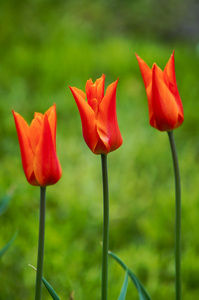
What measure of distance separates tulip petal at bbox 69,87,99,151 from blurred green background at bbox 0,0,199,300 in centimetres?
74

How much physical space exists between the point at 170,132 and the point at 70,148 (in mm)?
1954

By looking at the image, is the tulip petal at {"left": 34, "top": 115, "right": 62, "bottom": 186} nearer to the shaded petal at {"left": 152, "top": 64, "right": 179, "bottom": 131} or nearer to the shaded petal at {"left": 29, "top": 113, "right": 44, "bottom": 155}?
the shaded petal at {"left": 29, "top": 113, "right": 44, "bottom": 155}

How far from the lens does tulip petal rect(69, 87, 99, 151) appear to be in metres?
0.78

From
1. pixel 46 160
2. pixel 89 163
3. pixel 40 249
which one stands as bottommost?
pixel 40 249

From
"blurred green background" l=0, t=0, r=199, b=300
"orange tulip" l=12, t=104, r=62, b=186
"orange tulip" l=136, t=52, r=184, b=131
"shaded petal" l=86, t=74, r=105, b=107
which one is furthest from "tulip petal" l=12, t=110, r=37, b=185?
"blurred green background" l=0, t=0, r=199, b=300

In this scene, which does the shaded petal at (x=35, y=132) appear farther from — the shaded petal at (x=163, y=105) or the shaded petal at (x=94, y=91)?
the shaded petal at (x=163, y=105)

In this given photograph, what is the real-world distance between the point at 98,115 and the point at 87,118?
2cm

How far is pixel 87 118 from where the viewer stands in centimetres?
79

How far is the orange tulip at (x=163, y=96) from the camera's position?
859 mm

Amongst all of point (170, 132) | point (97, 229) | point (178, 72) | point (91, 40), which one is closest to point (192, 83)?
point (178, 72)

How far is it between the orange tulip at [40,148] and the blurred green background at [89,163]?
0.70 m

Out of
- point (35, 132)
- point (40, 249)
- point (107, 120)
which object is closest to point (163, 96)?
point (107, 120)

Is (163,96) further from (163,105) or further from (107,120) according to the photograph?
(107,120)

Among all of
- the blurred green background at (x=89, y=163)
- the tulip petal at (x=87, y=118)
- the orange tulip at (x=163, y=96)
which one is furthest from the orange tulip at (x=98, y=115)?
the blurred green background at (x=89, y=163)
